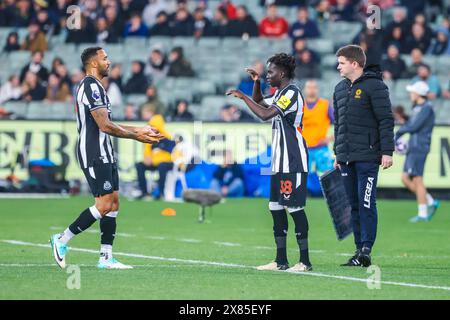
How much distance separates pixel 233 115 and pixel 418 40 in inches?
211

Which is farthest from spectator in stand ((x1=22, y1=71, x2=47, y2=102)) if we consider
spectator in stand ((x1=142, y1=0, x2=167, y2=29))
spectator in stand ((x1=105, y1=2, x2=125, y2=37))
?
spectator in stand ((x1=142, y1=0, x2=167, y2=29))

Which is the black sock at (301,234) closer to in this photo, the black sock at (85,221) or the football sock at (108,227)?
the football sock at (108,227)

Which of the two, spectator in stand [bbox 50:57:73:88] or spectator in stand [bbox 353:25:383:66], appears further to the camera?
spectator in stand [bbox 50:57:73:88]

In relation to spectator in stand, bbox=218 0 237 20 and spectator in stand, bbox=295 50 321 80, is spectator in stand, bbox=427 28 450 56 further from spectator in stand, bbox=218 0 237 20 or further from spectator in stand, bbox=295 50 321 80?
spectator in stand, bbox=218 0 237 20

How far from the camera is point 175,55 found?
2973cm

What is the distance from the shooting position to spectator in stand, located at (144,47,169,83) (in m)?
29.8

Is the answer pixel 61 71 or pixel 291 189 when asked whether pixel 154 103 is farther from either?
pixel 291 189

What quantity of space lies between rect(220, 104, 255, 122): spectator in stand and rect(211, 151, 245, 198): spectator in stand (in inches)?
38.4

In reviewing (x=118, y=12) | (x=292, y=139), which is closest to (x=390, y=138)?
(x=292, y=139)

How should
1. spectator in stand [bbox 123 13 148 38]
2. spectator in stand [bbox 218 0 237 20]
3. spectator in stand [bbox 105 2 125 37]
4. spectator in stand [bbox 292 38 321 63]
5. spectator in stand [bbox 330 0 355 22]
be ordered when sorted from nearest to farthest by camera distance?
1. spectator in stand [bbox 292 38 321 63]
2. spectator in stand [bbox 330 0 355 22]
3. spectator in stand [bbox 218 0 237 20]
4. spectator in stand [bbox 123 13 148 38]
5. spectator in stand [bbox 105 2 125 37]

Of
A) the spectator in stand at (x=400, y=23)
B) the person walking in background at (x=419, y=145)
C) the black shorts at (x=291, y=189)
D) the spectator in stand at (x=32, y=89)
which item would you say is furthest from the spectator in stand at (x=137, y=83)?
the black shorts at (x=291, y=189)

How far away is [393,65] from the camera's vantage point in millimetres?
28547
